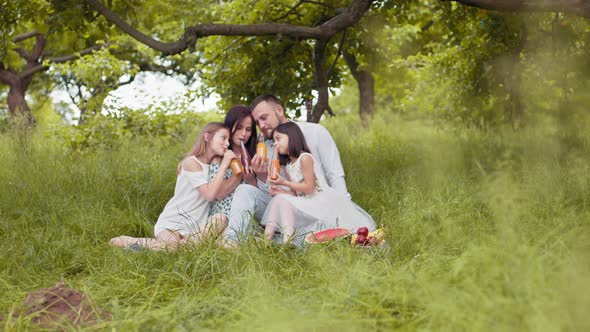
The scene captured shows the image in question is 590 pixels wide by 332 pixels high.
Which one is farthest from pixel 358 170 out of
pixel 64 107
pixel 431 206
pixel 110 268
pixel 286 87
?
pixel 64 107

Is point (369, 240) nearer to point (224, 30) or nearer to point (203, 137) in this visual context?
point (203, 137)

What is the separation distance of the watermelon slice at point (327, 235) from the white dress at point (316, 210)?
0.21 ft

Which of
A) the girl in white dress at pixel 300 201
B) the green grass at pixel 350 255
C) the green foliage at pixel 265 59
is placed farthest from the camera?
the green foliage at pixel 265 59

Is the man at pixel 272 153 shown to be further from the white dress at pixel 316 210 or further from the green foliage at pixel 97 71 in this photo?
the green foliage at pixel 97 71

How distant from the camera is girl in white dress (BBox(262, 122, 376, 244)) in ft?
16.6

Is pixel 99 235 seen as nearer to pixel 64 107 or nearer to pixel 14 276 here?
pixel 14 276

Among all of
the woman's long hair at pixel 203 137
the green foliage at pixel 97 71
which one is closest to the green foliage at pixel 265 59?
the green foliage at pixel 97 71

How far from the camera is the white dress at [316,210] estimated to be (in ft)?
16.6

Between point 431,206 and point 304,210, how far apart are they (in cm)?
103

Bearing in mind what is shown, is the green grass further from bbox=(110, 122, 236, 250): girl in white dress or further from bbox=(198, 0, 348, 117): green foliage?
bbox=(198, 0, 348, 117): green foliage

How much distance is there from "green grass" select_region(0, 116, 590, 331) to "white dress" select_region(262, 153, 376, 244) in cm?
34

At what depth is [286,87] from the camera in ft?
29.5

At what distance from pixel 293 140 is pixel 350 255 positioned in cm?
153

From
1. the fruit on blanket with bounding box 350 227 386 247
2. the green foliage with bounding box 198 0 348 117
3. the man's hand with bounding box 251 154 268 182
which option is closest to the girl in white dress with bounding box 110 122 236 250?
the man's hand with bounding box 251 154 268 182
